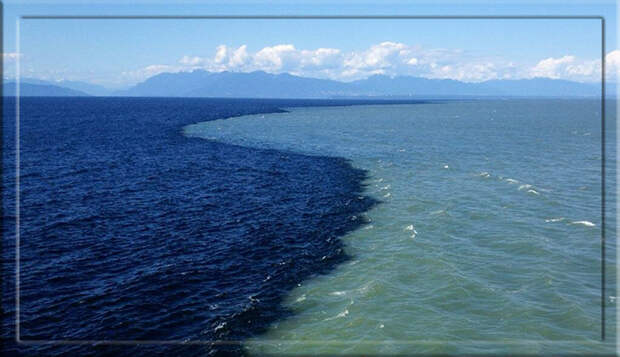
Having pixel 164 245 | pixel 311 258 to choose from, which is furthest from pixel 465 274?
pixel 164 245

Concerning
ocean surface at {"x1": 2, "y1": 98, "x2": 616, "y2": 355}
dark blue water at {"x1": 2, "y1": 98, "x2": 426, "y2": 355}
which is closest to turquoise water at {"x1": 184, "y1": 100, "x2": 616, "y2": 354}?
ocean surface at {"x1": 2, "y1": 98, "x2": 616, "y2": 355}

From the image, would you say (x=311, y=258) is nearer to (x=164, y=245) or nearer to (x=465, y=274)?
(x=465, y=274)

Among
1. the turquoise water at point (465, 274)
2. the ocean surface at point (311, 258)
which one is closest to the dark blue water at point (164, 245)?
the ocean surface at point (311, 258)

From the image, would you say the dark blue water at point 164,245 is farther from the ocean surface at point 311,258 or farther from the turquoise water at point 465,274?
the turquoise water at point 465,274

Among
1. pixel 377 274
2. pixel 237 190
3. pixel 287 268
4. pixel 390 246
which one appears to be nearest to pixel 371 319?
pixel 377 274

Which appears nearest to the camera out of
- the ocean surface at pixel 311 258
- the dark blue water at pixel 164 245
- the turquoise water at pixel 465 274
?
the turquoise water at pixel 465 274

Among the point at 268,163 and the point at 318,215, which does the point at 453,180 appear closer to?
the point at 318,215

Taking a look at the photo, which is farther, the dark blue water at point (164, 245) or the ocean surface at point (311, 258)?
the dark blue water at point (164, 245)
